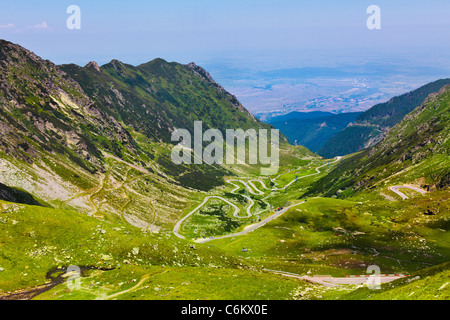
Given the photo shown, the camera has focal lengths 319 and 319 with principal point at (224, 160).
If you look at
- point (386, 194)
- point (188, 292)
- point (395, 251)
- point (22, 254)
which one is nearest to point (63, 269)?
point (22, 254)

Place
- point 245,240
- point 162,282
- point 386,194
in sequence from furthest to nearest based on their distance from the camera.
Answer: point 386,194 → point 245,240 → point 162,282

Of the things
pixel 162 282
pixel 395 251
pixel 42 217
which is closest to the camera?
pixel 162 282

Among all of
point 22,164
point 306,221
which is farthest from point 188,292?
point 22,164

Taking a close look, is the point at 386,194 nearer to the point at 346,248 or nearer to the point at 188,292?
the point at 346,248

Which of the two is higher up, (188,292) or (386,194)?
(188,292)

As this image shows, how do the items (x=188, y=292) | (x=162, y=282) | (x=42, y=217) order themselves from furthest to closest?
1. (x=42, y=217)
2. (x=162, y=282)
3. (x=188, y=292)

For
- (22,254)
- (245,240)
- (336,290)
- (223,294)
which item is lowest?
(245,240)

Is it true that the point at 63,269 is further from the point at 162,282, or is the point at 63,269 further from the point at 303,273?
the point at 303,273

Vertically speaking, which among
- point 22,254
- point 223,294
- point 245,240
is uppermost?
point 22,254

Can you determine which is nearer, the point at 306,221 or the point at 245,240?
the point at 245,240
